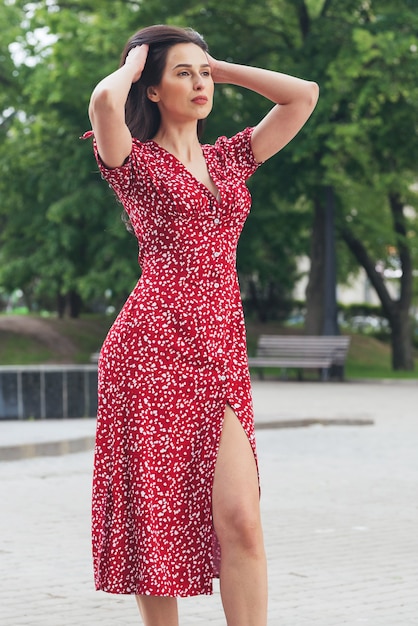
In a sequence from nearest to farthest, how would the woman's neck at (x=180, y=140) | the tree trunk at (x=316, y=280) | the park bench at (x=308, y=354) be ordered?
the woman's neck at (x=180, y=140), the park bench at (x=308, y=354), the tree trunk at (x=316, y=280)

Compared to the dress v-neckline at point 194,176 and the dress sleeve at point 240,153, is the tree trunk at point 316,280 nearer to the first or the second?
the dress sleeve at point 240,153

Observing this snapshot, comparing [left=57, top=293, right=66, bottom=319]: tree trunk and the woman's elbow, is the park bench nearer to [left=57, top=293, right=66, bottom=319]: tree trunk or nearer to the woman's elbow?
[left=57, top=293, right=66, bottom=319]: tree trunk

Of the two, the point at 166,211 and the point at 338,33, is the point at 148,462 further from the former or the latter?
the point at 338,33

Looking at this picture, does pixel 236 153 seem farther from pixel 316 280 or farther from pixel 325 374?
pixel 316 280

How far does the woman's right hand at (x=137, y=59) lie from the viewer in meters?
4.12

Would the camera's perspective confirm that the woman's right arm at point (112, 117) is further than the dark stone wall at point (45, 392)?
No

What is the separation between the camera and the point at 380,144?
28781mm

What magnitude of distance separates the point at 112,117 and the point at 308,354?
24.3 metres

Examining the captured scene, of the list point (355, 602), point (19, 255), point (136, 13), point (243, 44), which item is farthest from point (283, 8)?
point (355, 602)

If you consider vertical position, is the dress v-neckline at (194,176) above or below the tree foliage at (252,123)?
below

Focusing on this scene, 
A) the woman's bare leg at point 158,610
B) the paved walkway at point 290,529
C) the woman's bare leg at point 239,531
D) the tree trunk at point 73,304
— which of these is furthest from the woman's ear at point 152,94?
the tree trunk at point 73,304

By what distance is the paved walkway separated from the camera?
5.72 m

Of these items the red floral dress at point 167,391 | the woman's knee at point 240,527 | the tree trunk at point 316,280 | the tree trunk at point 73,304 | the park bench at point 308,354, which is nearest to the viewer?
the woman's knee at point 240,527

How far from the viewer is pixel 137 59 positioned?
4.15 meters
